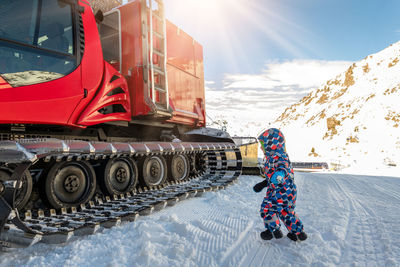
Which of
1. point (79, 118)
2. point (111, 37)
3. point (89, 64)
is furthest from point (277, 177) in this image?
point (111, 37)

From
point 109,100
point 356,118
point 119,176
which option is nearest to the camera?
point 109,100

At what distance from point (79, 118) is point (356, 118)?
41.3 m

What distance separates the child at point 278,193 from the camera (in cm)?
303

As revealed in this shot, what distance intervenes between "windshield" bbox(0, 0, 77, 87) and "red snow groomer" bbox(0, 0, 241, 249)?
0.01 m

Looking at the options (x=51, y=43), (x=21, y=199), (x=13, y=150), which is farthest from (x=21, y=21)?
(x=21, y=199)

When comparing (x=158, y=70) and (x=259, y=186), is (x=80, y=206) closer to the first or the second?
(x=259, y=186)

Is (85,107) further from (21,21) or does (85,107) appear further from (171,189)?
(171,189)

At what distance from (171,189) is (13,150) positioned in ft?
10.3

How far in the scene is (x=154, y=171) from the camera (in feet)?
17.7

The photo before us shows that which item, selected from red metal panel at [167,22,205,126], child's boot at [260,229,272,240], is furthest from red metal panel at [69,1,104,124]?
child's boot at [260,229,272,240]

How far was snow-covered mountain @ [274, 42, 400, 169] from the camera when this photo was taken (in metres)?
29.4

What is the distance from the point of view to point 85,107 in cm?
361

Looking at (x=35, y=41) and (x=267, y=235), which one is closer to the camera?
(x=267, y=235)

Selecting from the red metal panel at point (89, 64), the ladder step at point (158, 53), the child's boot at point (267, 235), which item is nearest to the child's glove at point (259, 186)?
the child's boot at point (267, 235)
